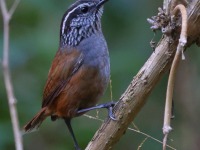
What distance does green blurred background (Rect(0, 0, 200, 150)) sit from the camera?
522 cm

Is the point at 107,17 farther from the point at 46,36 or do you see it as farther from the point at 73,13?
the point at 73,13

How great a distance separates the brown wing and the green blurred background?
0.65 m

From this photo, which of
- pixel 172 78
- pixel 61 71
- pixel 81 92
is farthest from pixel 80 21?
pixel 172 78

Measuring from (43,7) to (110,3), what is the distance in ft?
1.95

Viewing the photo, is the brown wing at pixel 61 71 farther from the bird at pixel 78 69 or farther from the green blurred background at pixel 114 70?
the green blurred background at pixel 114 70

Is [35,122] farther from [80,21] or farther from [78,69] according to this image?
[80,21]

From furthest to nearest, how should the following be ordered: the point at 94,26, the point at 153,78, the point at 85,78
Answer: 1. the point at 94,26
2. the point at 85,78
3. the point at 153,78

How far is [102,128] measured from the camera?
312 centimetres

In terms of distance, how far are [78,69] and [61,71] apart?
0.45 feet

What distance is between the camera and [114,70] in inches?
207

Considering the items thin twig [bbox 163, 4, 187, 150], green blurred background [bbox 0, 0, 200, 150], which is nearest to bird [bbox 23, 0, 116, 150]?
green blurred background [bbox 0, 0, 200, 150]

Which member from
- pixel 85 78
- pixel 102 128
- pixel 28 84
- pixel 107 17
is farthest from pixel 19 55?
pixel 102 128

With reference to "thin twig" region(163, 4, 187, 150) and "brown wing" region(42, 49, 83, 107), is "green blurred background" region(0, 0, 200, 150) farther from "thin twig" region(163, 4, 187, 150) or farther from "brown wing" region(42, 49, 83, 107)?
"thin twig" region(163, 4, 187, 150)

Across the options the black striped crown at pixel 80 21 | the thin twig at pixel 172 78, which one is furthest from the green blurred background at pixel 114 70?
the thin twig at pixel 172 78
